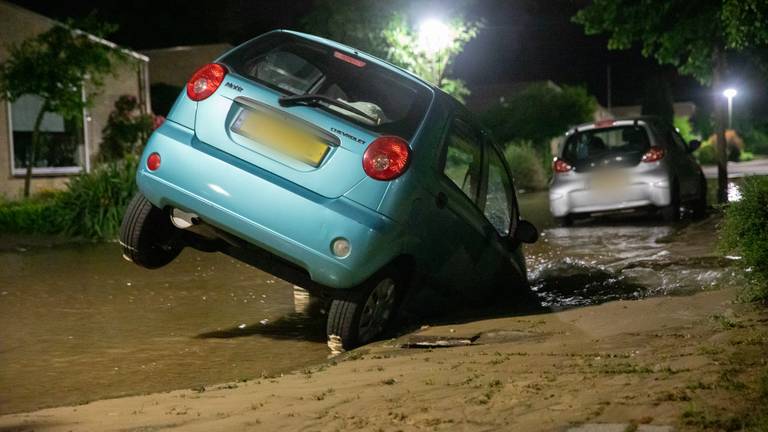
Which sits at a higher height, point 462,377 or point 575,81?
point 575,81

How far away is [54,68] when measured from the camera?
58.1 ft

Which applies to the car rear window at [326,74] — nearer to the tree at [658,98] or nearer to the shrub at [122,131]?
the shrub at [122,131]

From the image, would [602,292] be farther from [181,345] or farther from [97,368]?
[97,368]

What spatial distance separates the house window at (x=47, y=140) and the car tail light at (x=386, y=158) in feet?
48.3

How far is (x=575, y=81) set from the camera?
6450 cm

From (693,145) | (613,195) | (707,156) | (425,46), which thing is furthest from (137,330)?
(707,156)

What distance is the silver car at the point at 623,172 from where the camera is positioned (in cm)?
1373

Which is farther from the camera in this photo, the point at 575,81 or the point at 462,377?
the point at 575,81

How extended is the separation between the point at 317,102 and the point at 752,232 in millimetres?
2960

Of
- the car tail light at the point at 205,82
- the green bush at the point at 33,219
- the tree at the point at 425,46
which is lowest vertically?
the green bush at the point at 33,219

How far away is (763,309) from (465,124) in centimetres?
238

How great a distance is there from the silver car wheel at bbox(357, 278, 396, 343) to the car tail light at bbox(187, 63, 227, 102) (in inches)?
64.6

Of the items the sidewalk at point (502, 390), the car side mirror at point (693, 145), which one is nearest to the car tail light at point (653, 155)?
the car side mirror at point (693, 145)

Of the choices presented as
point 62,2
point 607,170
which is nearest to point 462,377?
point 607,170
